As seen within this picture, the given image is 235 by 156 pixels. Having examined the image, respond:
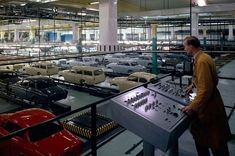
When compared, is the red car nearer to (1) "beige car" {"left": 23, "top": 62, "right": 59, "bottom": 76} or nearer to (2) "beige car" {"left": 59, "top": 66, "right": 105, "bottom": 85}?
(2) "beige car" {"left": 59, "top": 66, "right": 105, "bottom": 85}

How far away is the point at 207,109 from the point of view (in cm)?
302

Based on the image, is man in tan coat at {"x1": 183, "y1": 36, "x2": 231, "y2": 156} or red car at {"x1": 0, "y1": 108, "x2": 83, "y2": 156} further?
red car at {"x1": 0, "y1": 108, "x2": 83, "y2": 156}

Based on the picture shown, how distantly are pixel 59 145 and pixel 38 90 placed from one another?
590 cm

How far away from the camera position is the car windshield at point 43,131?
591 centimetres

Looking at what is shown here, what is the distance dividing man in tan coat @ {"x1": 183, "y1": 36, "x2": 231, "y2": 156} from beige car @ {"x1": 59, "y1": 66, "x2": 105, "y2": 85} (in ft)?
39.4

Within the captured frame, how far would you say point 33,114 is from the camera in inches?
262

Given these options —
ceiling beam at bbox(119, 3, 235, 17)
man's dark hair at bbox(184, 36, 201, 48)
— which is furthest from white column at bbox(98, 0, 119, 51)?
ceiling beam at bbox(119, 3, 235, 17)

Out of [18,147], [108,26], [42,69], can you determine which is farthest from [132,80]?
[18,147]

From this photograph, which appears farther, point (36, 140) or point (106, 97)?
point (36, 140)

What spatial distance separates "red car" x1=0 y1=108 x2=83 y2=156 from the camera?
5.66 meters

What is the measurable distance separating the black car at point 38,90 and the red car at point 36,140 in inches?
172

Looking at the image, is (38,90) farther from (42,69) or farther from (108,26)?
(42,69)

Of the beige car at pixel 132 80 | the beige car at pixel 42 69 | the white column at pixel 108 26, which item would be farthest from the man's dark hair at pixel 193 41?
the beige car at pixel 42 69

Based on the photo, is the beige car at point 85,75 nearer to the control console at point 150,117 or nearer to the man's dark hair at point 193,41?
the man's dark hair at point 193,41
